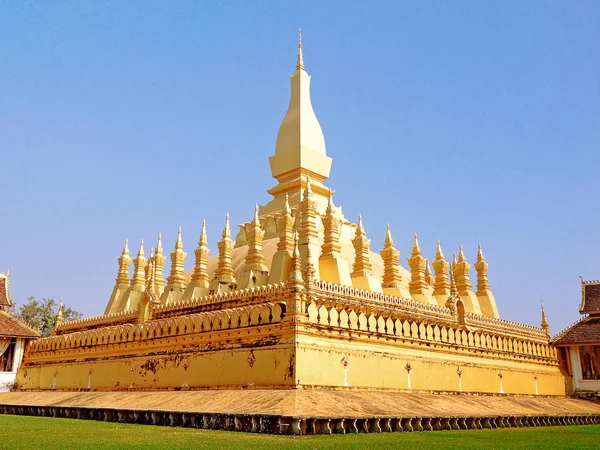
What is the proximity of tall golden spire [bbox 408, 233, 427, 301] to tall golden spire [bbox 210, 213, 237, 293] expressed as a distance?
730cm

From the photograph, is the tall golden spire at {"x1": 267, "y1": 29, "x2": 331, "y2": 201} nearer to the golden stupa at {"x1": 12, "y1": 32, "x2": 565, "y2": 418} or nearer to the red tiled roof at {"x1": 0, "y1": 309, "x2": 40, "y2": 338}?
the golden stupa at {"x1": 12, "y1": 32, "x2": 565, "y2": 418}

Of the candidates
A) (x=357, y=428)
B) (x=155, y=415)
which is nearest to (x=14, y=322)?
(x=155, y=415)

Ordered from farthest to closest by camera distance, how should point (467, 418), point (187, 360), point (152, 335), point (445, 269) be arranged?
point (445, 269)
point (152, 335)
point (187, 360)
point (467, 418)

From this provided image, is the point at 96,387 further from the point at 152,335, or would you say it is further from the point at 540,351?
the point at 540,351

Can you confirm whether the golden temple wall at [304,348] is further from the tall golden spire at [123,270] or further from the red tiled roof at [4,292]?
the red tiled roof at [4,292]

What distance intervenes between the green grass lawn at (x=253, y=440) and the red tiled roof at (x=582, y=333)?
568 inches

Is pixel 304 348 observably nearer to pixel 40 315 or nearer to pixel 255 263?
pixel 255 263

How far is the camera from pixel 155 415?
14.1m

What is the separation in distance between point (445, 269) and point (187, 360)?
13.3 meters

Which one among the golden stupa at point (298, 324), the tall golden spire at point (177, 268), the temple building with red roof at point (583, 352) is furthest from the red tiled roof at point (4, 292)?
the temple building with red roof at point (583, 352)

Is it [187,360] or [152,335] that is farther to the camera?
[152,335]

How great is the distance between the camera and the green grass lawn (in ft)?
29.8

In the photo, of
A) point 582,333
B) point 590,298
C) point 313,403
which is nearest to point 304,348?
point 313,403

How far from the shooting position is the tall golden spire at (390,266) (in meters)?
22.6
